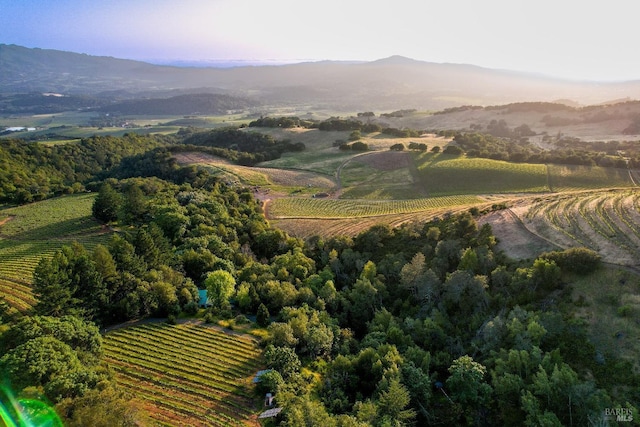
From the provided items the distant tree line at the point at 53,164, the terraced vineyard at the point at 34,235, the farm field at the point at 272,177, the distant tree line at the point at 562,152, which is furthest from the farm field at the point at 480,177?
the distant tree line at the point at 53,164

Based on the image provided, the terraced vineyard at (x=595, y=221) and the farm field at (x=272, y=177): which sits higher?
the terraced vineyard at (x=595, y=221)

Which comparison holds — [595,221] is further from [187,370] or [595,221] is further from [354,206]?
[187,370]

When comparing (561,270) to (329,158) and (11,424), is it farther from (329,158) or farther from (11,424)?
(329,158)

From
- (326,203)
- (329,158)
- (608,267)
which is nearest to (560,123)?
(329,158)

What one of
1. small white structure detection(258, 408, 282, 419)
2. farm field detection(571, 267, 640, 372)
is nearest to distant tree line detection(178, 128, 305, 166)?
small white structure detection(258, 408, 282, 419)

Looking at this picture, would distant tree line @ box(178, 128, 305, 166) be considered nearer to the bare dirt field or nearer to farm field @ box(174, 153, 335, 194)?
farm field @ box(174, 153, 335, 194)

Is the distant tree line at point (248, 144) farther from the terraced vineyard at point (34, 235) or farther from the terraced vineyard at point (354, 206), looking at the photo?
the terraced vineyard at point (34, 235)

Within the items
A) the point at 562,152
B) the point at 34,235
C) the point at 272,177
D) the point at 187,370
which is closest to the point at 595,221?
the point at 187,370
